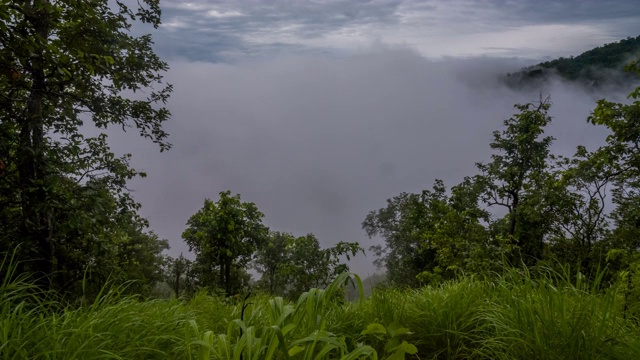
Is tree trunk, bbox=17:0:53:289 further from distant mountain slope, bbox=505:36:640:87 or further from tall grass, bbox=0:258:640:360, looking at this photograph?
distant mountain slope, bbox=505:36:640:87

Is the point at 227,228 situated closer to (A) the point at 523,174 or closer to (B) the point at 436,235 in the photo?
(B) the point at 436,235

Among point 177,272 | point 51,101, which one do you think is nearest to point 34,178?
point 51,101

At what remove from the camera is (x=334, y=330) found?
324 centimetres

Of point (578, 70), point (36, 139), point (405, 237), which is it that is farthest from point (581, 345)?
point (578, 70)

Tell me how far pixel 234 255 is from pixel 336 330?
46.2ft

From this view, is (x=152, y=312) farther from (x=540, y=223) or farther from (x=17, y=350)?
(x=540, y=223)

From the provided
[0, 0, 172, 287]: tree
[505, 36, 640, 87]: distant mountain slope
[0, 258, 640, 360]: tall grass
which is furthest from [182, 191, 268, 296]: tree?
[505, 36, 640, 87]: distant mountain slope

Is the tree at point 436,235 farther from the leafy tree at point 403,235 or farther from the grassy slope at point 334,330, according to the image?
the grassy slope at point 334,330

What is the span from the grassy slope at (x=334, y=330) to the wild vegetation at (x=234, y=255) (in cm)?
1

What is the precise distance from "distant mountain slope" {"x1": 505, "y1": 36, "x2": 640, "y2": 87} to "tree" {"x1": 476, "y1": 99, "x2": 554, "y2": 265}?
33.4 meters

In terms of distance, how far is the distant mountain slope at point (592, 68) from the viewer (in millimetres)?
51016

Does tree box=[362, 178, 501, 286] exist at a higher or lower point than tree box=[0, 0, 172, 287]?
lower

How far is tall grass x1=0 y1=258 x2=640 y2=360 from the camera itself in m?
2.07

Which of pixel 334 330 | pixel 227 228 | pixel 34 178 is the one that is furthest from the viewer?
pixel 227 228
